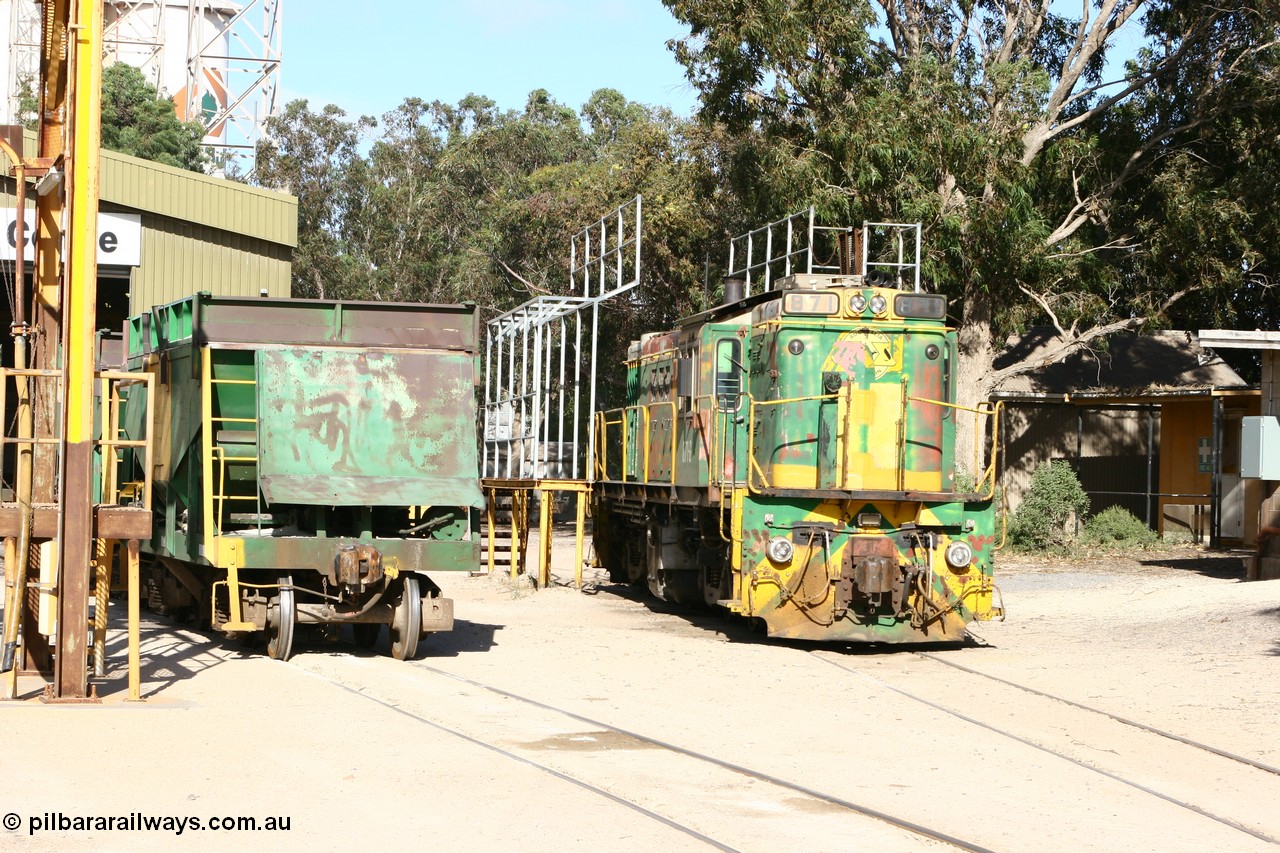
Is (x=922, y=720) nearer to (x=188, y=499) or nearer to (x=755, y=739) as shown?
(x=755, y=739)

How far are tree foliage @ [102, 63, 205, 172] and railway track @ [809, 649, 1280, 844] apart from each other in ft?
139

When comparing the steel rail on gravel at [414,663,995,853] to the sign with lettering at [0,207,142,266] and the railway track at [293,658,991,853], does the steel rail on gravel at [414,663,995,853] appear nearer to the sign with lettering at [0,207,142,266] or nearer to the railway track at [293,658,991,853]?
the railway track at [293,658,991,853]

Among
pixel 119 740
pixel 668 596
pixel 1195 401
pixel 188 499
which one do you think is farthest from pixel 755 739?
pixel 1195 401

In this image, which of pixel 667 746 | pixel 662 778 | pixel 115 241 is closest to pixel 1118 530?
pixel 115 241

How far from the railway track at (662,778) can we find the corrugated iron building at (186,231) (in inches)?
525

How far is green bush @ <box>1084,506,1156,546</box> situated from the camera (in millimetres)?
27516

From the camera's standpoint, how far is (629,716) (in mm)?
10680

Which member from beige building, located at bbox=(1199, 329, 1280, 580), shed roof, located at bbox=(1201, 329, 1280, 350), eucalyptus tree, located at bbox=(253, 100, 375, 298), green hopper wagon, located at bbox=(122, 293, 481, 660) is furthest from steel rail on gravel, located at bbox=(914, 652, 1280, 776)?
eucalyptus tree, located at bbox=(253, 100, 375, 298)

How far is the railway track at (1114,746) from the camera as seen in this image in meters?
8.34

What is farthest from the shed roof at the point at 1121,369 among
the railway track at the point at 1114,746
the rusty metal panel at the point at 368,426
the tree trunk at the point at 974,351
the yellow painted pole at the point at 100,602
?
the yellow painted pole at the point at 100,602

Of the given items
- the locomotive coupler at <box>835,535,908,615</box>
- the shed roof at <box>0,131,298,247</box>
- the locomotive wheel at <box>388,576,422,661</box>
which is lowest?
the locomotive wheel at <box>388,576,422,661</box>

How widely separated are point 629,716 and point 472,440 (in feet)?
12.3

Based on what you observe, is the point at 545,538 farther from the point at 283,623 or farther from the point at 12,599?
the point at 12,599

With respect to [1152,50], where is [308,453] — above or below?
below
